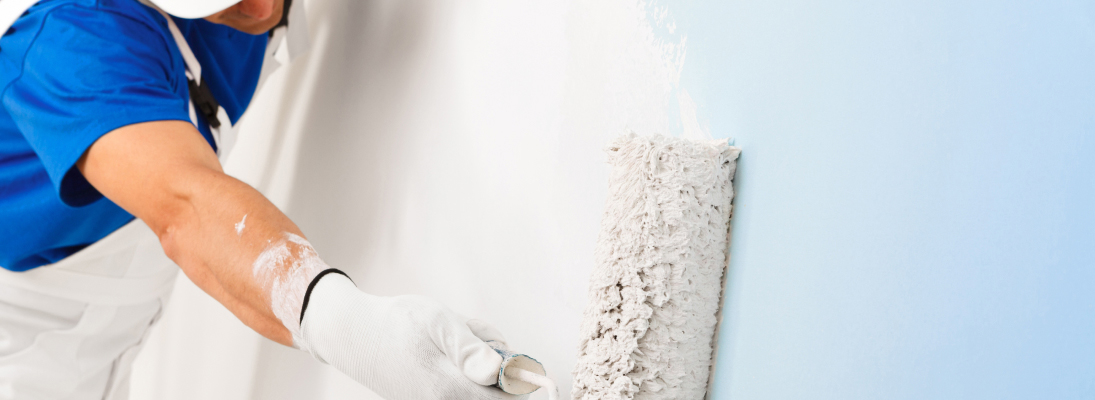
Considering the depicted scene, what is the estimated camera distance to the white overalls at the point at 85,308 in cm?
117

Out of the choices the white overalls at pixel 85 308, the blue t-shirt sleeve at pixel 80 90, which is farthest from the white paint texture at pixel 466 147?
the blue t-shirt sleeve at pixel 80 90

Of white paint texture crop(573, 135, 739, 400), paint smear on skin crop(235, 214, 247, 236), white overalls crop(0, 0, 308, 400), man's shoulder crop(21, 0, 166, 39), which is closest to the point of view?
white paint texture crop(573, 135, 739, 400)

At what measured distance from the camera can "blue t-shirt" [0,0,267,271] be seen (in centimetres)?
75

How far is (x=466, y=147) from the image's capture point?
2.82 feet

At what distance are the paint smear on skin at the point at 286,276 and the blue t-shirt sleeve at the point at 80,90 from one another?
1.00 ft

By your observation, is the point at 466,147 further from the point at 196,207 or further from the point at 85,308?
the point at 85,308

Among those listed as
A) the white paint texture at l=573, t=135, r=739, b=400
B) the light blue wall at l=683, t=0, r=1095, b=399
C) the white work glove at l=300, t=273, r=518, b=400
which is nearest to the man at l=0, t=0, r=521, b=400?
the white work glove at l=300, t=273, r=518, b=400

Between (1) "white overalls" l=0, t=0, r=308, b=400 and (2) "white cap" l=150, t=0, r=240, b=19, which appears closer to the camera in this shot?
(2) "white cap" l=150, t=0, r=240, b=19

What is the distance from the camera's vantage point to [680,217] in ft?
1.66

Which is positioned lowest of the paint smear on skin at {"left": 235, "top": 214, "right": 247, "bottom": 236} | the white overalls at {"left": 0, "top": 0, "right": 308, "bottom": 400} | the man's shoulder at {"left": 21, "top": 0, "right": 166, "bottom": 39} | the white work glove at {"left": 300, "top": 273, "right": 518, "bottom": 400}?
the white overalls at {"left": 0, "top": 0, "right": 308, "bottom": 400}

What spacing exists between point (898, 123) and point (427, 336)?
1.45ft

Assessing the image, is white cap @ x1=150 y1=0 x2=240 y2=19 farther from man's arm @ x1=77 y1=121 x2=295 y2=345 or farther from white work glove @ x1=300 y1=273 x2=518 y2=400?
white work glove @ x1=300 y1=273 x2=518 y2=400

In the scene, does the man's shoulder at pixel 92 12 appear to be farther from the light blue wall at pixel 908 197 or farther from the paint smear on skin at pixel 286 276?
the light blue wall at pixel 908 197

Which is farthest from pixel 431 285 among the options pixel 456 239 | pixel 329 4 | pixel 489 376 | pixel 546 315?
pixel 329 4
